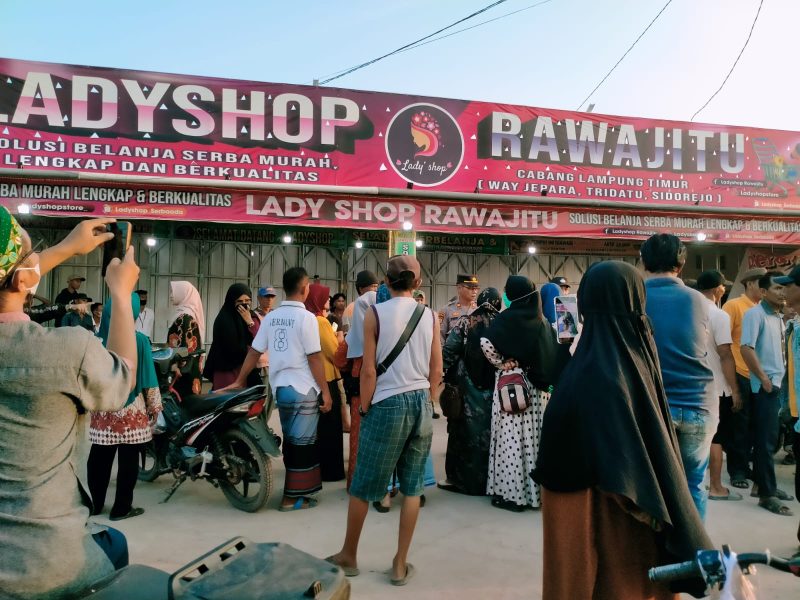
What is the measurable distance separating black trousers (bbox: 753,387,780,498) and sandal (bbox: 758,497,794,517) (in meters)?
0.04

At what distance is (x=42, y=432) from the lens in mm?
1351

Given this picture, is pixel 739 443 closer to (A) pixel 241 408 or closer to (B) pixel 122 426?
(A) pixel 241 408

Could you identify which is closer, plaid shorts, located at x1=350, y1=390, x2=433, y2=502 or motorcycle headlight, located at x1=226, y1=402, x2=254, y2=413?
plaid shorts, located at x1=350, y1=390, x2=433, y2=502

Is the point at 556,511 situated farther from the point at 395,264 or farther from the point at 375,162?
the point at 375,162

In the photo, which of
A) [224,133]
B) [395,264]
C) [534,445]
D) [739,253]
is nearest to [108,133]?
[224,133]

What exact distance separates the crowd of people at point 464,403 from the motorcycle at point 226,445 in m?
0.22

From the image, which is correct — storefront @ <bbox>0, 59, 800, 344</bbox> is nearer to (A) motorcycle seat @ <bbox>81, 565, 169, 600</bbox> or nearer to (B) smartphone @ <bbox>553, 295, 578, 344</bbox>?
(B) smartphone @ <bbox>553, 295, 578, 344</bbox>

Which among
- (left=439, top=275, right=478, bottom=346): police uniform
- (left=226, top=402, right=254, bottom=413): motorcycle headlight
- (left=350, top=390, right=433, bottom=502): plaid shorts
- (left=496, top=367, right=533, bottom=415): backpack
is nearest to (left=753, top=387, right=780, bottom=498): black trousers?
(left=496, top=367, right=533, bottom=415): backpack

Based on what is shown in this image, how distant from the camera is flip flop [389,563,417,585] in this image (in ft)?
9.92

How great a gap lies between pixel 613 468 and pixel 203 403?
323 cm

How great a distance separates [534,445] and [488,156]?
6.31 m

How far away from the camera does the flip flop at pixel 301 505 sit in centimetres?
414

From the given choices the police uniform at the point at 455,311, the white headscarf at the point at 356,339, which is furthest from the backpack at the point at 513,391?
the white headscarf at the point at 356,339

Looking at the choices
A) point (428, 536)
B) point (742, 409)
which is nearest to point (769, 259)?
point (742, 409)
